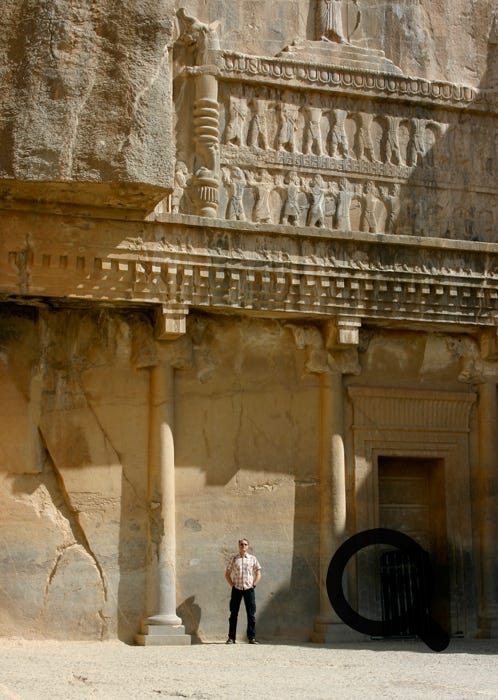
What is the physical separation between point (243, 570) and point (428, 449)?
7.33 feet

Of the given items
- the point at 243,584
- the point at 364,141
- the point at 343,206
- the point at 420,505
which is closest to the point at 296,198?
the point at 343,206

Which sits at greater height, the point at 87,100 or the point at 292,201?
the point at 87,100

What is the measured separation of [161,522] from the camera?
11070 mm

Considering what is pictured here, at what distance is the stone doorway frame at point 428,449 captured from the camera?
38.7 feet

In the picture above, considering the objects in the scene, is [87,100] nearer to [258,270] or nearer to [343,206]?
[258,270]

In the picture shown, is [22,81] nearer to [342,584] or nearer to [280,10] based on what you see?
[280,10]

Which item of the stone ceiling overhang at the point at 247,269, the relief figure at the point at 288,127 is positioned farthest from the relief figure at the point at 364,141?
the stone ceiling overhang at the point at 247,269

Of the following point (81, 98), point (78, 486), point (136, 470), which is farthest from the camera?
point (136, 470)

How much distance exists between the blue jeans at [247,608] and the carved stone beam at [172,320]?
Answer: 2.18m

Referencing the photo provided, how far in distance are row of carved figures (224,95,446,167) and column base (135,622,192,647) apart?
4348mm

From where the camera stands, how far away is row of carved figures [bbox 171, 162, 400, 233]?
11891 mm

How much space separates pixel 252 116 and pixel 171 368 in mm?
2520

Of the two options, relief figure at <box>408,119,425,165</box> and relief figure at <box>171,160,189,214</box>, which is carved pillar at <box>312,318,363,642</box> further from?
relief figure at <box>408,119,425,165</box>

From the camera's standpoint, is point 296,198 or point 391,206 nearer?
point 296,198
